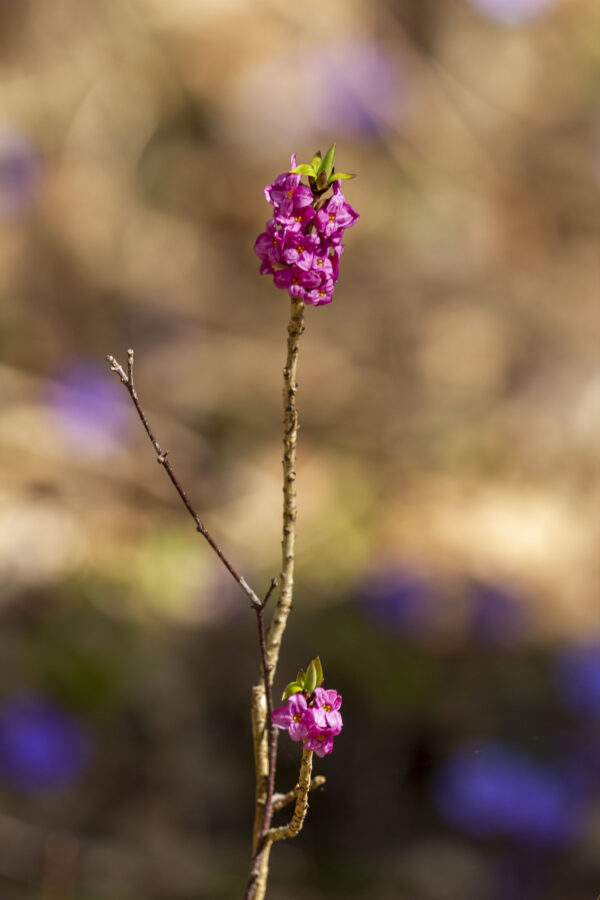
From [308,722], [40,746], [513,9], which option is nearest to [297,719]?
[308,722]

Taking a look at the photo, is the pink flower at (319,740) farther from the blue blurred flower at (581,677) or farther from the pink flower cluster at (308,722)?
the blue blurred flower at (581,677)

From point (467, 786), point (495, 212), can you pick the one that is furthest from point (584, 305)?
point (467, 786)

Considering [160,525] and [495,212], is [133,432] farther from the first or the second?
[495,212]

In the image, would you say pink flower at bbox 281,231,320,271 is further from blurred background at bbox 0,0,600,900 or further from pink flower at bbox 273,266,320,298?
blurred background at bbox 0,0,600,900

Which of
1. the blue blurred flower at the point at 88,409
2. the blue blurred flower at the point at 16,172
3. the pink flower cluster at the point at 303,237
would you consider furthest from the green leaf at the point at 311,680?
the blue blurred flower at the point at 16,172

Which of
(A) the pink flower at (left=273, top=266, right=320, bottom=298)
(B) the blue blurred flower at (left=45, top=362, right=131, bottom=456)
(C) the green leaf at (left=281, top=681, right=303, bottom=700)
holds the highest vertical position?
Answer: (B) the blue blurred flower at (left=45, top=362, right=131, bottom=456)

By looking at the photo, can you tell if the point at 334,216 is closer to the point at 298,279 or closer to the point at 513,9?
the point at 298,279

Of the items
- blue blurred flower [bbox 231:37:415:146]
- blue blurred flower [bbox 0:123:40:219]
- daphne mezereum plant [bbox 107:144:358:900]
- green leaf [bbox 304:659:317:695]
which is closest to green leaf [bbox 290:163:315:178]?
daphne mezereum plant [bbox 107:144:358:900]
